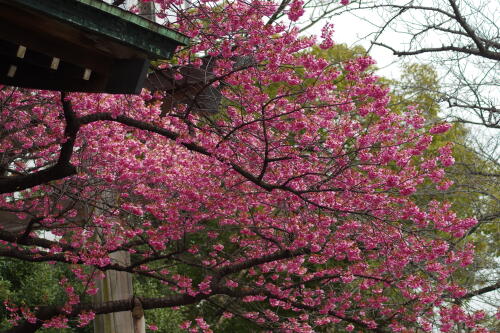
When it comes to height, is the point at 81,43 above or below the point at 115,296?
above

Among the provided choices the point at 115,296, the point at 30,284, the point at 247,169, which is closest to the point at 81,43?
the point at 247,169

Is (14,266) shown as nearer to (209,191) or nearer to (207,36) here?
(209,191)

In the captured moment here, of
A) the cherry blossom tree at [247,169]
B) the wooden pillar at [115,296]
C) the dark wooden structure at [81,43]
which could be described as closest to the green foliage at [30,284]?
the cherry blossom tree at [247,169]

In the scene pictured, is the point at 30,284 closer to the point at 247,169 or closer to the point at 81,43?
the point at 247,169

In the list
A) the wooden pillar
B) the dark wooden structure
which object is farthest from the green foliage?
the dark wooden structure

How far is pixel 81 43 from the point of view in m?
4.61

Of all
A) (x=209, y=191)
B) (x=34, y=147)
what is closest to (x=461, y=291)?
(x=209, y=191)

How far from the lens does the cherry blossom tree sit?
22.7ft

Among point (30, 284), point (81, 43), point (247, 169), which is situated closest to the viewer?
point (81, 43)

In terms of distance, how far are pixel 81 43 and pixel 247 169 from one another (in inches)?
175

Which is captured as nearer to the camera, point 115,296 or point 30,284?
point 115,296

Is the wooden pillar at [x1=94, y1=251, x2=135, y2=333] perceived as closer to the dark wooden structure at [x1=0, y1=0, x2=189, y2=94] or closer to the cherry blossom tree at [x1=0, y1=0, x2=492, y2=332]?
the cherry blossom tree at [x1=0, y1=0, x2=492, y2=332]

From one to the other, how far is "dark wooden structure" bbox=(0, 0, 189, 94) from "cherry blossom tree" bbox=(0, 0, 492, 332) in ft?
3.05

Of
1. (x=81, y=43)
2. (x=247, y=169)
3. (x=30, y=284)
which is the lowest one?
(x=30, y=284)
